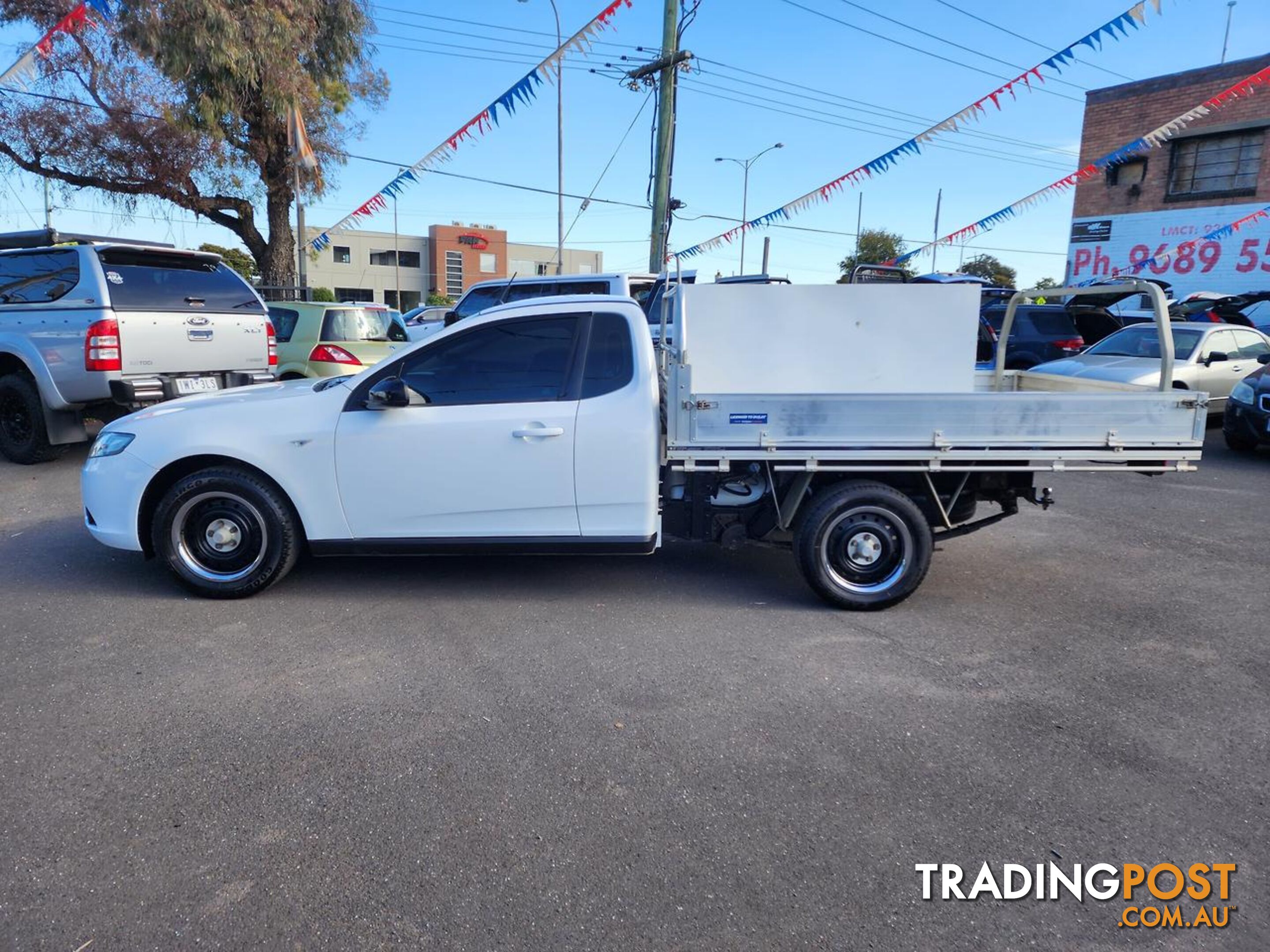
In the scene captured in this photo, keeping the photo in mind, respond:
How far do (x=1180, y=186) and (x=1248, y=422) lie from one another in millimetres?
14697

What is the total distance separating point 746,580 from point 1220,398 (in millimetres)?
8772

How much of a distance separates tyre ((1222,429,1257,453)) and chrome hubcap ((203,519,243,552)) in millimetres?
10653

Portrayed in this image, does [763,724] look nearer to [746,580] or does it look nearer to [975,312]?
[746,580]

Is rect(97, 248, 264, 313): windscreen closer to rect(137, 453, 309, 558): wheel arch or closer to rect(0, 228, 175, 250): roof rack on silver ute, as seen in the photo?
rect(0, 228, 175, 250): roof rack on silver ute

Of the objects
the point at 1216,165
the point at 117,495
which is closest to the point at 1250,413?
the point at 117,495

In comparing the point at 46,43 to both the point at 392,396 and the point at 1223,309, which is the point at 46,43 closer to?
the point at 392,396

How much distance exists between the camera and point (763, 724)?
358cm

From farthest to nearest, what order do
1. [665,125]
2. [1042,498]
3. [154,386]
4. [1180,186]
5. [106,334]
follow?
[1180,186]
[665,125]
[154,386]
[106,334]
[1042,498]

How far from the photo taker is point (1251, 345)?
11266mm

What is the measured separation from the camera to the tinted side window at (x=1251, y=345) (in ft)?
36.6

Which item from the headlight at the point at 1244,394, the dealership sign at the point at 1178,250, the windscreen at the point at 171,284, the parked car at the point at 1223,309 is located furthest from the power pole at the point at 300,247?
the dealership sign at the point at 1178,250

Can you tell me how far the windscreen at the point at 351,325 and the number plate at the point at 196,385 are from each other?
2.42m

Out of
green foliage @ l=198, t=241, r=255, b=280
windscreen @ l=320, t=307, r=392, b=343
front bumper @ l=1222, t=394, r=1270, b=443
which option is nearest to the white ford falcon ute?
windscreen @ l=320, t=307, r=392, b=343

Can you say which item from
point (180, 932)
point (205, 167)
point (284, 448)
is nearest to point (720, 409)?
point (284, 448)
